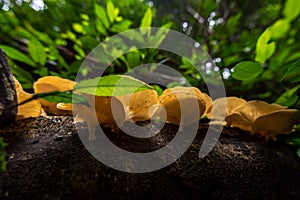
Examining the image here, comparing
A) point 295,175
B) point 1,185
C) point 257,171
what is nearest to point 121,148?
point 1,185

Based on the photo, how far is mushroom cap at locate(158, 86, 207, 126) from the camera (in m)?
0.68

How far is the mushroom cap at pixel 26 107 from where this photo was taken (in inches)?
26.1

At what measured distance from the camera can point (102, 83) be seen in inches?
20.3

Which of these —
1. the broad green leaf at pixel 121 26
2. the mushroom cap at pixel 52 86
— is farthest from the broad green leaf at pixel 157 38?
the mushroom cap at pixel 52 86

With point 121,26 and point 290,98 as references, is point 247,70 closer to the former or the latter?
point 290,98

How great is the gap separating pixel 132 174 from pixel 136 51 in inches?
33.3

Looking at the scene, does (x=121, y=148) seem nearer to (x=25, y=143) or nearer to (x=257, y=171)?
(x=25, y=143)

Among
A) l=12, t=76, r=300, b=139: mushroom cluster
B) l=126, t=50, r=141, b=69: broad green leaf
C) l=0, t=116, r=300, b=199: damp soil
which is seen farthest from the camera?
l=126, t=50, r=141, b=69: broad green leaf

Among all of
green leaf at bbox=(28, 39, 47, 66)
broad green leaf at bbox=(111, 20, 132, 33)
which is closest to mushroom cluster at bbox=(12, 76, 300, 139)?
green leaf at bbox=(28, 39, 47, 66)

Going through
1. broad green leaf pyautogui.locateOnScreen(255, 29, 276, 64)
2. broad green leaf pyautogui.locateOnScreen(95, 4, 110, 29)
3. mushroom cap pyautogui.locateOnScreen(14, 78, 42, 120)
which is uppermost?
broad green leaf pyautogui.locateOnScreen(95, 4, 110, 29)

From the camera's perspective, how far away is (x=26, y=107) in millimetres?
675

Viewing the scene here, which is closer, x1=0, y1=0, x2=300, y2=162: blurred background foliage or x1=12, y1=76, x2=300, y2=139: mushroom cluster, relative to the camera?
x1=12, y1=76, x2=300, y2=139: mushroom cluster

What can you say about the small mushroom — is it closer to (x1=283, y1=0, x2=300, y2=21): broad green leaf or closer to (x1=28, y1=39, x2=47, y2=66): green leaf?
(x1=28, y1=39, x2=47, y2=66): green leaf

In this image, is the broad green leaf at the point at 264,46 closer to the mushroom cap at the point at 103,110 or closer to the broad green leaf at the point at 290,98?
the broad green leaf at the point at 290,98
